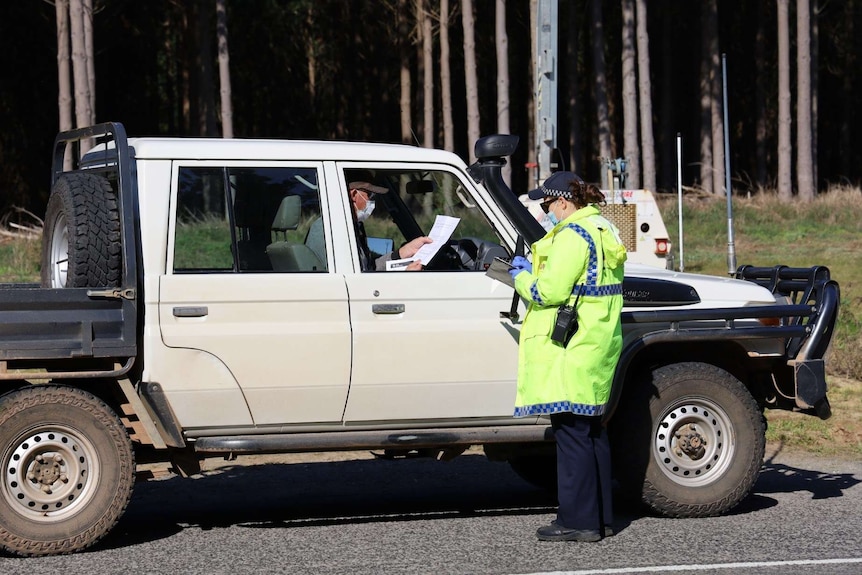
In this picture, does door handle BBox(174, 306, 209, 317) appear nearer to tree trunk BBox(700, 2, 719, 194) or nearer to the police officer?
the police officer

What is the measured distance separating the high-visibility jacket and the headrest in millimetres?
1235

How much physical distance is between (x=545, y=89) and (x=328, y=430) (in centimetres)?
859

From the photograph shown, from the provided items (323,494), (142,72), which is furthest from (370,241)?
(142,72)

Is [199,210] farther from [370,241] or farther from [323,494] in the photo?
Answer: [323,494]

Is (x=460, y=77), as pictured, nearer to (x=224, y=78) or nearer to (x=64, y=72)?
(x=224, y=78)

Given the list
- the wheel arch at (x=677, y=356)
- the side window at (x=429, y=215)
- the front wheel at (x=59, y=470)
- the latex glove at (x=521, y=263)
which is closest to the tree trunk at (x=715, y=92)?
the wheel arch at (x=677, y=356)

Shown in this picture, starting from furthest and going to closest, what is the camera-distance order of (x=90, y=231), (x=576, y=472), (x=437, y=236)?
(x=437, y=236)
(x=576, y=472)
(x=90, y=231)

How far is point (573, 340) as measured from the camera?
6.77 meters

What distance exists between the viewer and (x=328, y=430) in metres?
7.08

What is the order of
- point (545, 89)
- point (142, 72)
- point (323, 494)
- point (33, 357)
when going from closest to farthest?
point (33, 357)
point (323, 494)
point (545, 89)
point (142, 72)

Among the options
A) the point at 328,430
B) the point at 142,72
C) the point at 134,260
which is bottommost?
the point at 328,430

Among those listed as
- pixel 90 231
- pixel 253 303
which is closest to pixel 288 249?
pixel 253 303

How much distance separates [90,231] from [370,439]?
177 cm

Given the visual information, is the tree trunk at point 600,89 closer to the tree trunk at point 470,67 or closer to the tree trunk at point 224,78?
the tree trunk at point 470,67
